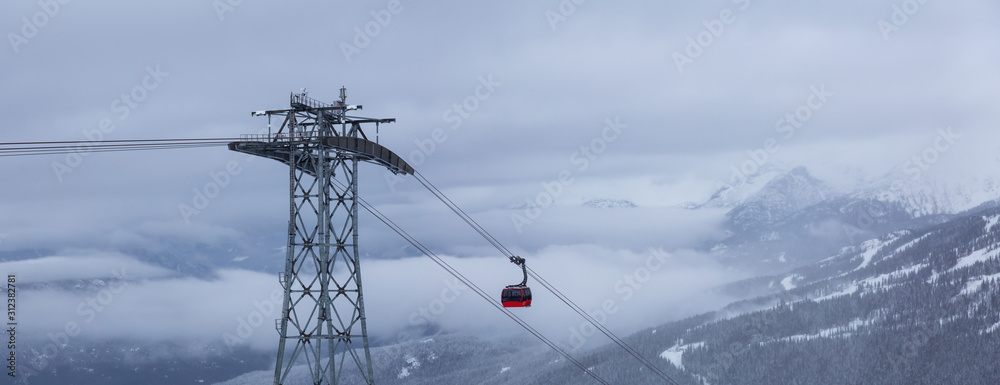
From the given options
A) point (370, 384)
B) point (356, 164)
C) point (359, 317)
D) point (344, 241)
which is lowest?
point (370, 384)

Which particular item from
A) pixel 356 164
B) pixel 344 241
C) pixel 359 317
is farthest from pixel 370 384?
pixel 356 164

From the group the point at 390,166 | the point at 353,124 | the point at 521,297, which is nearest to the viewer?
the point at 353,124

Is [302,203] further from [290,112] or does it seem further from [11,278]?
[11,278]

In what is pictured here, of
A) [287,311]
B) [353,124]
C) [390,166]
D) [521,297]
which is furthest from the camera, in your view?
[521,297]

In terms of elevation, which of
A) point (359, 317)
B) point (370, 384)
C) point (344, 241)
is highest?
point (344, 241)

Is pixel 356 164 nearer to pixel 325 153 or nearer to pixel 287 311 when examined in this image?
pixel 325 153

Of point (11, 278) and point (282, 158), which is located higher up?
point (282, 158)

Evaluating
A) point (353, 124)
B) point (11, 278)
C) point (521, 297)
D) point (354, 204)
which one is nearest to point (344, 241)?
point (354, 204)

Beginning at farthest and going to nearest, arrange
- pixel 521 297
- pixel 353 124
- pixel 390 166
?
pixel 521 297
pixel 390 166
pixel 353 124

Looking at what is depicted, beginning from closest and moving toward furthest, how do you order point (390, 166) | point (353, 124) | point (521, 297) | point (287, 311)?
point (287, 311)
point (353, 124)
point (390, 166)
point (521, 297)

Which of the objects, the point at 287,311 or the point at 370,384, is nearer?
the point at 287,311
